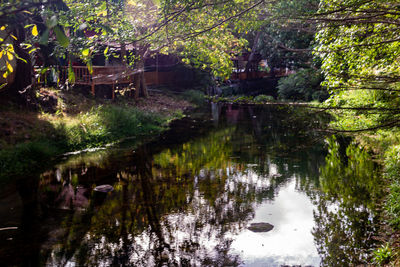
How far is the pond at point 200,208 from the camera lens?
732 centimetres

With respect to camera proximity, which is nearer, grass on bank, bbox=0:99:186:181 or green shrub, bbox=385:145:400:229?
green shrub, bbox=385:145:400:229

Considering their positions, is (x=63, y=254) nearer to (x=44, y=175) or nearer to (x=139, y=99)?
(x=44, y=175)

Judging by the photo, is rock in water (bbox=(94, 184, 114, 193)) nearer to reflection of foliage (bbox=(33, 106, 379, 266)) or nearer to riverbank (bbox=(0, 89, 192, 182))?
reflection of foliage (bbox=(33, 106, 379, 266))

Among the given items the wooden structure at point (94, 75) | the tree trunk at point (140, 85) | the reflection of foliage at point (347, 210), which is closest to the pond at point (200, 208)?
the reflection of foliage at point (347, 210)

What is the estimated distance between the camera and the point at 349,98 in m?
16.4

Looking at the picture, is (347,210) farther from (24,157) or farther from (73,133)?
(73,133)

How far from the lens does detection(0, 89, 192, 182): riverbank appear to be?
13977mm

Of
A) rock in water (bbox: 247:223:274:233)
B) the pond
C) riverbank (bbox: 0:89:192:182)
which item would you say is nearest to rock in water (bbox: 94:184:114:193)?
the pond

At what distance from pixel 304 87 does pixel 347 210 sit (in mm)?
23643

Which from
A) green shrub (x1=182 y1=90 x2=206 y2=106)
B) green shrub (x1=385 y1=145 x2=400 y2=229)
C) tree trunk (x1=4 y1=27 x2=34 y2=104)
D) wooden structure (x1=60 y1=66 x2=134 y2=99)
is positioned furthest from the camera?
green shrub (x1=182 y1=90 x2=206 y2=106)

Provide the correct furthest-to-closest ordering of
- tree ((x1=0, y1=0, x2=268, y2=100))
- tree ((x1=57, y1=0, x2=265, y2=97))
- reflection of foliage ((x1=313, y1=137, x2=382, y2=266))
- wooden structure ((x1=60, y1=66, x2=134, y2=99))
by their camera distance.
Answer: wooden structure ((x1=60, y1=66, x2=134, y2=99)) < reflection of foliage ((x1=313, y1=137, x2=382, y2=266)) < tree ((x1=57, y1=0, x2=265, y2=97)) < tree ((x1=0, y1=0, x2=268, y2=100))

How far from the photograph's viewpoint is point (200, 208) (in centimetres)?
Answer: 977

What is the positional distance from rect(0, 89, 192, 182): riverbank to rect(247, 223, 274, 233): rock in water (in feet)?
28.3

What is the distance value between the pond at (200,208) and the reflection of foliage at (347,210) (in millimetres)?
26
